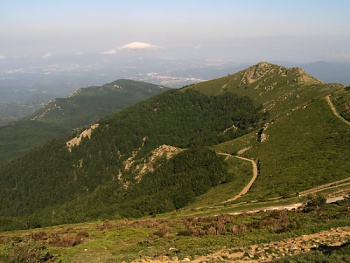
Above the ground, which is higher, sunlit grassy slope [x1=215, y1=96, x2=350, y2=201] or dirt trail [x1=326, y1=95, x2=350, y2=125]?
dirt trail [x1=326, y1=95, x2=350, y2=125]

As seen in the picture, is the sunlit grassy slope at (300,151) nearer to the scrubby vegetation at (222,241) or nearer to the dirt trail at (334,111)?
the dirt trail at (334,111)

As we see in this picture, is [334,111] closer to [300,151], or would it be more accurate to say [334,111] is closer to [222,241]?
[300,151]

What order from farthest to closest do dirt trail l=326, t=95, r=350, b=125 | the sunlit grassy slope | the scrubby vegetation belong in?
dirt trail l=326, t=95, r=350, b=125, the sunlit grassy slope, the scrubby vegetation

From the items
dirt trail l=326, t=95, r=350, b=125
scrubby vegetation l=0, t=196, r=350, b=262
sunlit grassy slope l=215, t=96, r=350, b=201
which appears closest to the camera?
scrubby vegetation l=0, t=196, r=350, b=262

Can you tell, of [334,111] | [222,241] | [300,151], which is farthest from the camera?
[334,111]

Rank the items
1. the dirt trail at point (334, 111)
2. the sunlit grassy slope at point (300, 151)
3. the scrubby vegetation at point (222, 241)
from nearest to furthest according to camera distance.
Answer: the scrubby vegetation at point (222, 241)
the sunlit grassy slope at point (300, 151)
the dirt trail at point (334, 111)

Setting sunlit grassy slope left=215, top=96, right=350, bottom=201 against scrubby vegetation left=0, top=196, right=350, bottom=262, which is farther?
sunlit grassy slope left=215, top=96, right=350, bottom=201

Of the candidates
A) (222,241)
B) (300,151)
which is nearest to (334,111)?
(300,151)

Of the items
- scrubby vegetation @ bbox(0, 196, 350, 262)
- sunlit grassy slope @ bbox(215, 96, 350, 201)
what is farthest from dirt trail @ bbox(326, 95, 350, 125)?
scrubby vegetation @ bbox(0, 196, 350, 262)

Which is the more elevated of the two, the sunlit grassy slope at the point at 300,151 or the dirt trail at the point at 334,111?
the dirt trail at the point at 334,111

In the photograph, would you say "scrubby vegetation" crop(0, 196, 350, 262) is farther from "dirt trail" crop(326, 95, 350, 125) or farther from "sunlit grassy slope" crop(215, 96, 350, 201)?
"dirt trail" crop(326, 95, 350, 125)

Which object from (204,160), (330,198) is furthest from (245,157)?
(330,198)

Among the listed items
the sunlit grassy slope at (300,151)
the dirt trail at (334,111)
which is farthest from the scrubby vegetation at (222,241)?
the dirt trail at (334,111)

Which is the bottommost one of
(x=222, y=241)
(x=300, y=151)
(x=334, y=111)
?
(x=300, y=151)
